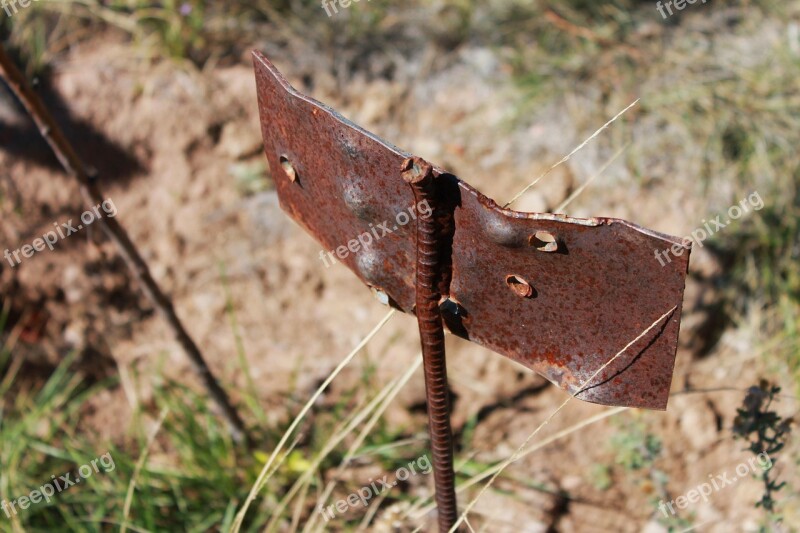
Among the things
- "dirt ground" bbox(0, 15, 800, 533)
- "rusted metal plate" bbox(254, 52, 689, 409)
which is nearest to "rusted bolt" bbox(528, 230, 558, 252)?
"rusted metal plate" bbox(254, 52, 689, 409)

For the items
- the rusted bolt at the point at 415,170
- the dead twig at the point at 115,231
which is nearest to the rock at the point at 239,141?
the dead twig at the point at 115,231

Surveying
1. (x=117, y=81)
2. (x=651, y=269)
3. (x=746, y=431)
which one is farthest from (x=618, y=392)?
A: (x=117, y=81)

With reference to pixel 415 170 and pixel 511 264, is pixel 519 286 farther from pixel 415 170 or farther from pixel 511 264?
pixel 415 170

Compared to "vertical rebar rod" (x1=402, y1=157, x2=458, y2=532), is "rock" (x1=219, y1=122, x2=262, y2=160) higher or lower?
higher

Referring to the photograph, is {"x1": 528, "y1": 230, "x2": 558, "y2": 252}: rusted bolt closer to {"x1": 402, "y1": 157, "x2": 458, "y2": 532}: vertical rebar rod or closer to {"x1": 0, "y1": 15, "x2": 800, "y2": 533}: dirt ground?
{"x1": 402, "y1": 157, "x2": 458, "y2": 532}: vertical rebar rod

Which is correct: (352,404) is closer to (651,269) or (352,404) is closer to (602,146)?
(602,146)

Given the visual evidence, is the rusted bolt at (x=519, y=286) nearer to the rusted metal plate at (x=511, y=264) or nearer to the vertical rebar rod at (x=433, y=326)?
the rusted metal plate at (x=511, y=264)

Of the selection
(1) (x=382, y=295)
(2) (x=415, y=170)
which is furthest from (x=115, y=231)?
(2) (x=415, y=170)
